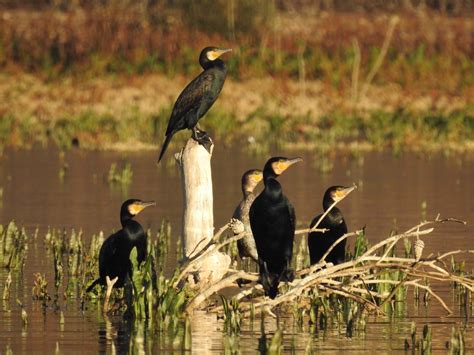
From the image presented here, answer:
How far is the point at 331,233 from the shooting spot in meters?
13.6

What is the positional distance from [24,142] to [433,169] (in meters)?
7.55

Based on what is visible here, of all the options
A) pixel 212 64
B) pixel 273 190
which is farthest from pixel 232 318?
pixel 212 64

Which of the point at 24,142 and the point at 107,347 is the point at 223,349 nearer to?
the point at 107,347

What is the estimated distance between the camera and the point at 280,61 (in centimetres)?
3609

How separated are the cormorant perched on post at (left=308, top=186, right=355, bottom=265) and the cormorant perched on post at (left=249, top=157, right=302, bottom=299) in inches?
46.8

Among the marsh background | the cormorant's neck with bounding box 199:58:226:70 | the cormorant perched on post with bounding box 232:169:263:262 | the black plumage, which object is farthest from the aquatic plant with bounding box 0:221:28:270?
the cormorant's neck with bounding box 199:58:226:70

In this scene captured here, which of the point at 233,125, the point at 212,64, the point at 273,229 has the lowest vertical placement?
the point at 273,229

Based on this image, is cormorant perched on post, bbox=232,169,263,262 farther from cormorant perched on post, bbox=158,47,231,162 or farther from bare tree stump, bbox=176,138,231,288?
bare tree stump, bbox=176,138,231,288

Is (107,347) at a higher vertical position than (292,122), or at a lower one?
lower

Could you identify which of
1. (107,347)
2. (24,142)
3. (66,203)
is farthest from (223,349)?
(24,142)

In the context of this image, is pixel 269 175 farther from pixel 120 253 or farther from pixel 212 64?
pixel 212 64

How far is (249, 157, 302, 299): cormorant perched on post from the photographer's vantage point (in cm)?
1209

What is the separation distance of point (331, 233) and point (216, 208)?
22.5 ft

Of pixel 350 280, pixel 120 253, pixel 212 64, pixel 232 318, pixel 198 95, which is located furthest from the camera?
pixel 212 64
